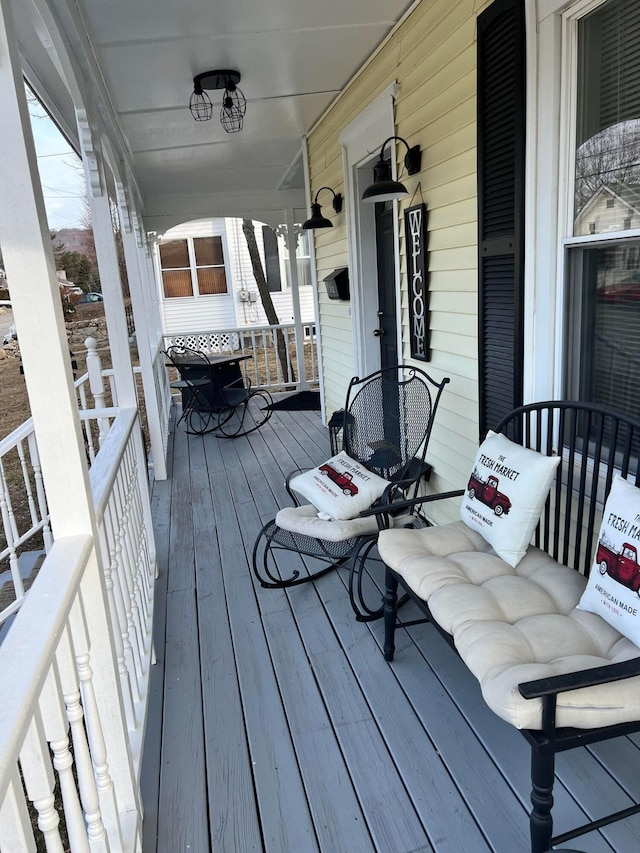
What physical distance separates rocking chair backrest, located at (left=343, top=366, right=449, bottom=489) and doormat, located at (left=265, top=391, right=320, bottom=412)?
354 cm

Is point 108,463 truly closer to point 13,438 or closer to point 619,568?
point 13,438

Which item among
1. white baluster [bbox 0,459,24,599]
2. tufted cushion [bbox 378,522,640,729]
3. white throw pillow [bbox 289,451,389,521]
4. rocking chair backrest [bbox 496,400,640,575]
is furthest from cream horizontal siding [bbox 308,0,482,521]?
white baluster [bbox 0,459,24,599]

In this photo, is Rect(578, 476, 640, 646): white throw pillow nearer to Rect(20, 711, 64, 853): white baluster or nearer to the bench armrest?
the bench armrest

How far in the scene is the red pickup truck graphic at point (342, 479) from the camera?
2.99 m

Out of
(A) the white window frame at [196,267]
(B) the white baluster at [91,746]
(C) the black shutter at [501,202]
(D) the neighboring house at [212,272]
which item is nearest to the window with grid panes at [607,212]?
(C) the black shutter at [501,202]

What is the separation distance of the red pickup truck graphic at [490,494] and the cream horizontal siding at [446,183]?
79cm

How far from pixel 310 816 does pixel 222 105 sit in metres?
4.26

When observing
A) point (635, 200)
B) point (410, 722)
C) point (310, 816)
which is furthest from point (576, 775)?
point (635, 200)

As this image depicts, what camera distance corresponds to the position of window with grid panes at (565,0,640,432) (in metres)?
1.86

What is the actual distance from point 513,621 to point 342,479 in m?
1.38

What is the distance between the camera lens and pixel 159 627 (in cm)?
282

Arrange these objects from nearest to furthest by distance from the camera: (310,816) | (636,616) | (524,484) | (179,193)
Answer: (636,616) → (310,816) → (524,484) → (179,193)

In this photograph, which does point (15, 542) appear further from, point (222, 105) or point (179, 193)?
point (179, 193)

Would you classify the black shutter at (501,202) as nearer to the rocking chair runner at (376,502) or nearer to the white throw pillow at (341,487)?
the rocking chair runner at (376,502)
